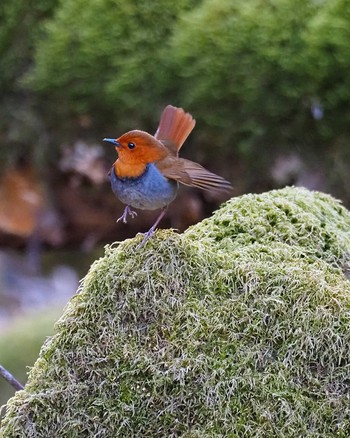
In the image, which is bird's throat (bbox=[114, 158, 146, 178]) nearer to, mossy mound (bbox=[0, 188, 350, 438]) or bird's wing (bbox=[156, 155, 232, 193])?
bird's wing (bbox=[156, 155, 232, 193])

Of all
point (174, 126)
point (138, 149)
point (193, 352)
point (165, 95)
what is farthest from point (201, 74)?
point (193, 352)

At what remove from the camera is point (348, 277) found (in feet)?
8.75

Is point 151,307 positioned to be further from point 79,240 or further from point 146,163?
point 79,240

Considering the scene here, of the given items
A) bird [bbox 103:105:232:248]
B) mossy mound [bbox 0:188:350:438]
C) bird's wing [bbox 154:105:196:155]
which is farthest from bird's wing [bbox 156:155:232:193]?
bird's wing [bbox 154:105:196:155]

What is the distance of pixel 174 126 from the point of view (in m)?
2.93

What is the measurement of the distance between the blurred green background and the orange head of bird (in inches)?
80.6

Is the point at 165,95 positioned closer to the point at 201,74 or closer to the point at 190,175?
the point at 201,74

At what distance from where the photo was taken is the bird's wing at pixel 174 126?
114 inches

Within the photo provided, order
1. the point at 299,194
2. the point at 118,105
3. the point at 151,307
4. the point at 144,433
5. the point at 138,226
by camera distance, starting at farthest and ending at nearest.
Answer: the point at 138,226
the point at 118,105
the point at 299,194
the point at 151,307
the point at 144,433

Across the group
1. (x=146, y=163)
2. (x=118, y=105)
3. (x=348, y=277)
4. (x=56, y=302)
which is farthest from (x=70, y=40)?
(x=348, y=277)

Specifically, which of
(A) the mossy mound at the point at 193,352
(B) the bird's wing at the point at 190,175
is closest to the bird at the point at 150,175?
(B) the bird's wing at the point at 190,175

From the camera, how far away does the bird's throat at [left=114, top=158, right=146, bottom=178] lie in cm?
259

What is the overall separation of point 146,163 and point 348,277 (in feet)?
2.51

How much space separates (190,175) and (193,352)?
1.97 feet
